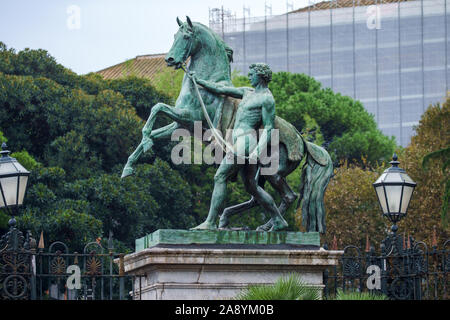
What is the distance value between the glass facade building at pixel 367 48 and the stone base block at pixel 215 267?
6673 centimetres

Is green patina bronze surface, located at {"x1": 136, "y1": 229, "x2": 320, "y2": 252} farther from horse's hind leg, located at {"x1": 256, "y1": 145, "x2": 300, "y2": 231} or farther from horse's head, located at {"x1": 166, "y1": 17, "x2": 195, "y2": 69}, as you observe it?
horse's head, located at {"x1": 166, "y1": 17, "x2": 195, "y2": 69}

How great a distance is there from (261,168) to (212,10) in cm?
6667

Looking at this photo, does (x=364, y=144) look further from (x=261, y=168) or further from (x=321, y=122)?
(x=261, y=168)

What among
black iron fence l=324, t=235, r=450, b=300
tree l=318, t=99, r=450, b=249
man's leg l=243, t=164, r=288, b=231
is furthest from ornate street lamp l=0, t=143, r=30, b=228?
tree l=318, t=99, r=450, b=249

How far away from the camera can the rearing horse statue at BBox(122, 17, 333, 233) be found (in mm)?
17125

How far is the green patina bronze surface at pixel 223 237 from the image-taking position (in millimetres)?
15836

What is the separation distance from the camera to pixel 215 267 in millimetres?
15898

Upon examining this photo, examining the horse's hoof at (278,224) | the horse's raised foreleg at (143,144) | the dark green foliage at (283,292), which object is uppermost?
the horse's raised foreleg at (143,144)

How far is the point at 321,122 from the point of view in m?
58.2

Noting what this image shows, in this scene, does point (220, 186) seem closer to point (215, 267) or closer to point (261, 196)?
point (261, 196)

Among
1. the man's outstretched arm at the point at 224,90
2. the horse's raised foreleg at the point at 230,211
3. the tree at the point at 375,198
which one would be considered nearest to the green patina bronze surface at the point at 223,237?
the horse's raised foreleg at the point at 230,211

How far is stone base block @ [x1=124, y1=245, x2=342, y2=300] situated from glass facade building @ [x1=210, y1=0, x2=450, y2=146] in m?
66.7

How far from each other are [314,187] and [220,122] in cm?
162

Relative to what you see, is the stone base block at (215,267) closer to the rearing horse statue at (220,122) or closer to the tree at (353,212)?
the rearing horse statue at (220,122)
